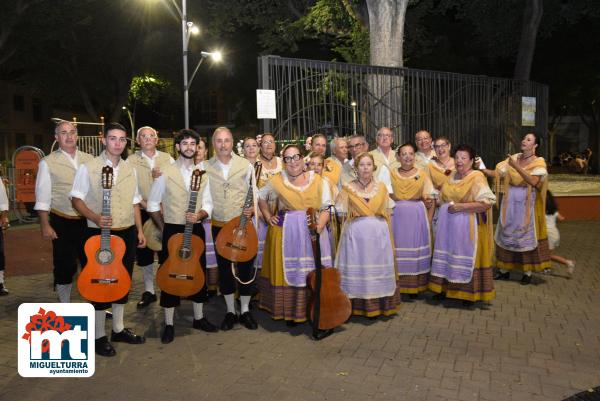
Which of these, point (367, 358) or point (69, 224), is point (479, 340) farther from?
point (69, 224)

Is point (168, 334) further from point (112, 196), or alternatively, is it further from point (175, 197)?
point (112, 196)

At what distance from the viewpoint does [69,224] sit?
18.4ft

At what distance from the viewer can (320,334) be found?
550cm

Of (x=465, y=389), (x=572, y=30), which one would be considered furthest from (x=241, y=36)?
(x=465, y=389)

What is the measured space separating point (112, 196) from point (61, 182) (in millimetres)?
897

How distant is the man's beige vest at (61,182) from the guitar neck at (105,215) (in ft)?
2.76

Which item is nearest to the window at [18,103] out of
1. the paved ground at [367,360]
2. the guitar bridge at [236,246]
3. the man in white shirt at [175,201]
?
the paved ground at [367,360]

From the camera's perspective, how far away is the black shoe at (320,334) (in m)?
5.44

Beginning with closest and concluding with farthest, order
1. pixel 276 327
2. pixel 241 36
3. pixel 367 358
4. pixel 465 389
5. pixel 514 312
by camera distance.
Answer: pixel 465 389 < pixel 367 358 < pixel 276 327 < pixel 514 312 < pixel 241 36

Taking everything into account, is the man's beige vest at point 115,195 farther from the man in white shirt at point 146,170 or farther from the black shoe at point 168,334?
the man in white shirt at point 146,170

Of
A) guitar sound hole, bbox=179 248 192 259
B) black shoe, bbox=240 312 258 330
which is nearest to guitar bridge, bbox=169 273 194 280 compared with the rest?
guitar sound hole, bbox=179 248 192 259

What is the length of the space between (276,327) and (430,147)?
3454mm

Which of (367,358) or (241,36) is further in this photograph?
(241,36)

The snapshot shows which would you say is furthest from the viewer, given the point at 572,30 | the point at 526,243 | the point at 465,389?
the point at 572,30
